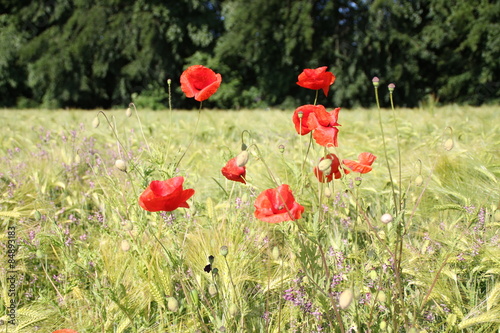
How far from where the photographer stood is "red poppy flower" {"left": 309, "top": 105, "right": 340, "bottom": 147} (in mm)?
829

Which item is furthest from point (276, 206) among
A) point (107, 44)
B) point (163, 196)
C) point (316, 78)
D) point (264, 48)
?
point (107, 44)

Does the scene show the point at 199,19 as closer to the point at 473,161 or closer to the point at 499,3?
the point at 499,3

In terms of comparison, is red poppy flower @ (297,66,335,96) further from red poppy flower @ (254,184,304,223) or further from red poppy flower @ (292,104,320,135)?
red poppy flower @ (254,184,304,223)

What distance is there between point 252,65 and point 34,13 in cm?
715

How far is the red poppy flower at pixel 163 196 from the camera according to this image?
0.70 meters

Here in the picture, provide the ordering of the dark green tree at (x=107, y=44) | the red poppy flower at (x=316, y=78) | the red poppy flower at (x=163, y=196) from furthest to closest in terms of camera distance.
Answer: the dark green tree at (x=107, y=44) < the red poppy flower at (x=316, y=78) < the red poppy flower at (x=163, y=196)

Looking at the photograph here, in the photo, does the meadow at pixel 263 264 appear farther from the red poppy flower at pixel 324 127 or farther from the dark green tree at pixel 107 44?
the dark green tree at pixel 107 44

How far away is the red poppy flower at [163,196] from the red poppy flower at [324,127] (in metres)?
0.28

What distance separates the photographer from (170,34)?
40.9ft

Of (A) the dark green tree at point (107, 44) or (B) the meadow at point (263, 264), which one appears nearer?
(B) the meadow at point (263, 264)

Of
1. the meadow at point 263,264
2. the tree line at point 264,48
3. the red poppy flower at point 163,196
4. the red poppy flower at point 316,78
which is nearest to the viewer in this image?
the red poppy flower at point 163,196

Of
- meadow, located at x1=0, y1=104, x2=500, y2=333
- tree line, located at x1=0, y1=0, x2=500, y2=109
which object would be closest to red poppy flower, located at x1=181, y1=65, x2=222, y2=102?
meadow, located at x1=0, y1=104, x2=500, y2=333

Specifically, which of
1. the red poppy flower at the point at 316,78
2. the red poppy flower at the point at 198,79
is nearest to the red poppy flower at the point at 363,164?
the red poppy flower at the point at 316,78

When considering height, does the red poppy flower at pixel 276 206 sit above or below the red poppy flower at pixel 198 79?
below
